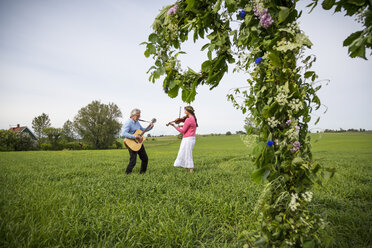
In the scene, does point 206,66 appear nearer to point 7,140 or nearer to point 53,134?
point 7,140

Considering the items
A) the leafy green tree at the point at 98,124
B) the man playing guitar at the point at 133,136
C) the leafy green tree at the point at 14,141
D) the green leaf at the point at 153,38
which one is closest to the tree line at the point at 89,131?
the leafy green tree at the point at 98,124

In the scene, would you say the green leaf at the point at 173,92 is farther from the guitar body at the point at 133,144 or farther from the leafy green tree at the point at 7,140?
the leafy green tree at the point at 7,140

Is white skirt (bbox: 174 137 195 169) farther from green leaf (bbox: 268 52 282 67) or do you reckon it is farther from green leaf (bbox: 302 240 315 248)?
green leaf (bbox: 268 52 282 67)

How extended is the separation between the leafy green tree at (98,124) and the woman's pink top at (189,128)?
143ft

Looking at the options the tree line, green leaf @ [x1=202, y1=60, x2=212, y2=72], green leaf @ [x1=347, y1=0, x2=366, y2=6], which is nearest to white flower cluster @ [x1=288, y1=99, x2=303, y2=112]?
green leaf @ [x1=347, y1=0, x2=366, y2=6]

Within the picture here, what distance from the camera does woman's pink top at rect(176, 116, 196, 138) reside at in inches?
273

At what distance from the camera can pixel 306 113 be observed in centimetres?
144

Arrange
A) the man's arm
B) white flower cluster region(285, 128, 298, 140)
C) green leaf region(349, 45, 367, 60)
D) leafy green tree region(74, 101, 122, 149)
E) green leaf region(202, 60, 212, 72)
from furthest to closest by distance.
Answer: leafy green tree region(74, 101, 122, 149) < the man's arm < green leaf region(202, 60, 212, 72) < white flower cluster region(285, 128, 298, 140) < green leaf region(349, 45, 367, 60)

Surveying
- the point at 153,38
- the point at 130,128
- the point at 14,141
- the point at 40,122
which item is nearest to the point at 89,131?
the point at 14,141

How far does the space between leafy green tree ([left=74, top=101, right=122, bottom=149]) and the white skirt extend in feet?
143

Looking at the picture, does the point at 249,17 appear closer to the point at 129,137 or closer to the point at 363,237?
the point at 363,237

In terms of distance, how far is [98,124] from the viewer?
46375 mm

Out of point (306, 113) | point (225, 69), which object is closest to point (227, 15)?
point (225, 69)

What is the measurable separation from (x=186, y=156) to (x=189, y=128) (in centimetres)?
107
